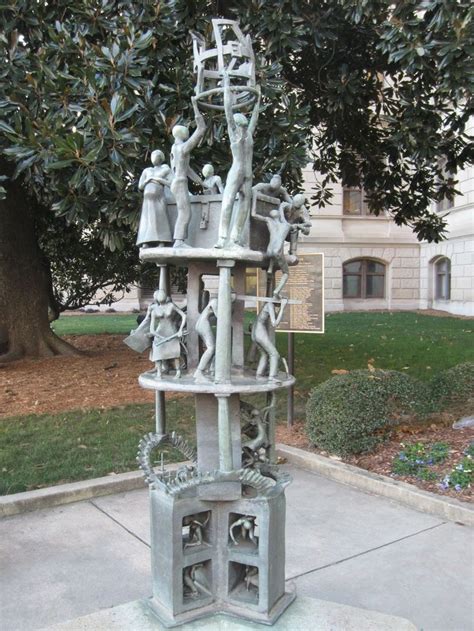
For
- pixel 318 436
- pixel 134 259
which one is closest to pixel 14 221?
pixel 134 259

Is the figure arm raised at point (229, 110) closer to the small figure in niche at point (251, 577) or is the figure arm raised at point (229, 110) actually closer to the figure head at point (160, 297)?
the figure head at point (160, 297)

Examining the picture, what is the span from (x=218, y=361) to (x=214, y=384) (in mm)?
118

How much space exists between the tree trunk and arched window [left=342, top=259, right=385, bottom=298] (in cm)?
1831

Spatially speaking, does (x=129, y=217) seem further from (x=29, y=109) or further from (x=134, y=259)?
(x=134, y=259)

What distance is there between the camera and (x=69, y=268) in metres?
15.4

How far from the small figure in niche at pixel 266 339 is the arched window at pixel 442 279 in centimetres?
2464

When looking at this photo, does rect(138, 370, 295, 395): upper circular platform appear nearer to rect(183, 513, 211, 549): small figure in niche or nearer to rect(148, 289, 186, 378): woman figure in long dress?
rect(148, 289, 186, 378): woman figure in long dress

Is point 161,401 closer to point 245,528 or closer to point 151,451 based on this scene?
point 151,451

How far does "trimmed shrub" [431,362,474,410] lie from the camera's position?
296 inches

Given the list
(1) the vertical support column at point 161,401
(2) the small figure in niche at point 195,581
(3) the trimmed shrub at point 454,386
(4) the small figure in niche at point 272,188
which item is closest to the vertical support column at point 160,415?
(1) the vertical support column at point 161,401

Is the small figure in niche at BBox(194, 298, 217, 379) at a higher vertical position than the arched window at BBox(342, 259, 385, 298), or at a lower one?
lower

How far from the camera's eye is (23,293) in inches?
480

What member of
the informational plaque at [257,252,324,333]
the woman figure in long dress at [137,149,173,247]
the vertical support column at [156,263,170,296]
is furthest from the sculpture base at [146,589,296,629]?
the informational plaque at [257,252,324,333]

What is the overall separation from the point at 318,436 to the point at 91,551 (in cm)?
300
